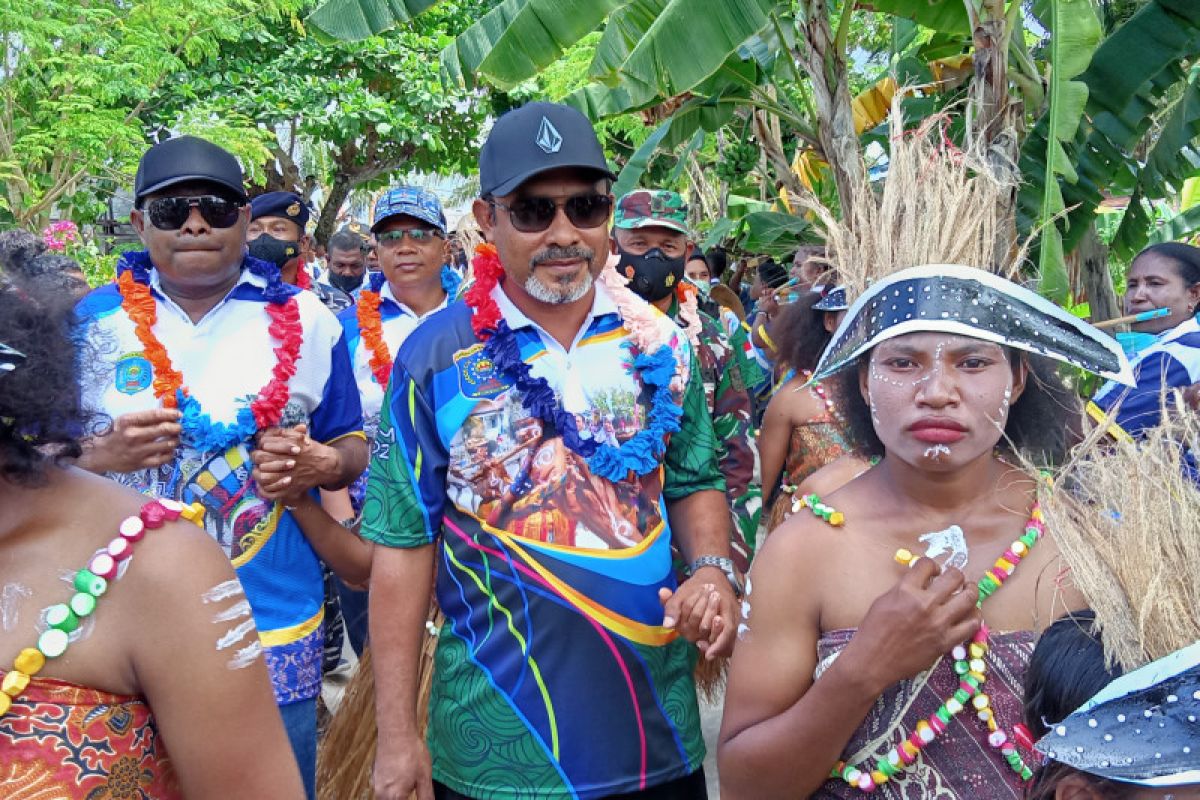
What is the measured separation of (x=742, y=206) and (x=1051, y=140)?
22.6 ft

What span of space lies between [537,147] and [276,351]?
1.20 m

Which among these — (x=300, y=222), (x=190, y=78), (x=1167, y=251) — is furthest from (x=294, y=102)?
(x=1167, y=251)

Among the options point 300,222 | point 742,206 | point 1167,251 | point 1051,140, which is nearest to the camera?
point 1051,140

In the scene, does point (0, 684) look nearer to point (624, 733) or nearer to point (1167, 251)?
point (624, 733)

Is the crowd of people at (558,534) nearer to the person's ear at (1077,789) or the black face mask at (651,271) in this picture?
the person's ear at (1077,789)

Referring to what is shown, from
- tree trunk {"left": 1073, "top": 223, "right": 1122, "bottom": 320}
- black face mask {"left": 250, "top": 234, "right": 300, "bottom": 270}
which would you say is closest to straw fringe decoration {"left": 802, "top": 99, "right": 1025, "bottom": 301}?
black face mask {"left": 250, "top": 234, "right": 300, "bottom": 270}

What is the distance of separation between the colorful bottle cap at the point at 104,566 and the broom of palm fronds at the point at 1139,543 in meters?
1.39

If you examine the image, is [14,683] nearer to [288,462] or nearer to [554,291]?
[554,291]

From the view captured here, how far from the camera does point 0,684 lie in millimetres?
1659

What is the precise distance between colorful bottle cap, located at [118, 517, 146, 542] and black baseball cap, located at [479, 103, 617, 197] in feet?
4.38

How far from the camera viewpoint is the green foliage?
11.9 metres

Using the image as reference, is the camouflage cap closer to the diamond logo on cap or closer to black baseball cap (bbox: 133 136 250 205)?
black baseball cap (bbox: 133 136 250 205)

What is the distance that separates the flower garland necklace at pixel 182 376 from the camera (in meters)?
3.37

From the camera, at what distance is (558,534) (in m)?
2.73
